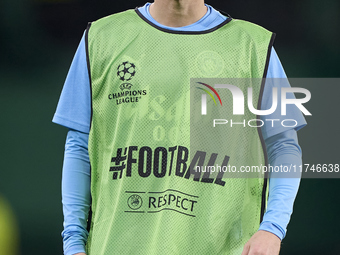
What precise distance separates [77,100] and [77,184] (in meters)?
0.27

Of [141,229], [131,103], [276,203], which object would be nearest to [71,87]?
[131,103]

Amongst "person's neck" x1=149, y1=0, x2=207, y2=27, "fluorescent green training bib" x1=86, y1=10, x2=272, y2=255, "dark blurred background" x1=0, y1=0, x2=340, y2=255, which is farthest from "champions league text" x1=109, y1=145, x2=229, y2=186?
"dark blurred background" x1=0, y1=0, x2=340, y2=255

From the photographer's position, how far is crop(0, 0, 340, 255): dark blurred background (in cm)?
447

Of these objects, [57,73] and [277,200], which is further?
[57,73]

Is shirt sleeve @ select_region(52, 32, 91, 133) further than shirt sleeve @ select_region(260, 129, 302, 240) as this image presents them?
Yes

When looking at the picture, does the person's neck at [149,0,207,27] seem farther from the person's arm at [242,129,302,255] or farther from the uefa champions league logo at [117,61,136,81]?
the person's arm at [242,129,302,255]

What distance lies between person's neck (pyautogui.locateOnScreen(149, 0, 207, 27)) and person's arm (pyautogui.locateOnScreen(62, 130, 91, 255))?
0.46m

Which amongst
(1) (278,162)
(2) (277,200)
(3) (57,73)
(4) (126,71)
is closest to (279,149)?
(1) (278,162)

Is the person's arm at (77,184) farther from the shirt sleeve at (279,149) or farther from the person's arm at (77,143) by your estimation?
the shirt sleeve at (279,149)

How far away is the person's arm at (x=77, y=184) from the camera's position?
2193 millimetres

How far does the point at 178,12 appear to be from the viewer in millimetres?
2217

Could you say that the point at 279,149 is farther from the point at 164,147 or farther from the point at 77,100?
the point at 77,100

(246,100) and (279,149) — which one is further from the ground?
(246,100)

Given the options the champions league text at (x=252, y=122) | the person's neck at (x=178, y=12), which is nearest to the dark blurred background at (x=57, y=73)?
the person's neck at (x=178, y=12)
